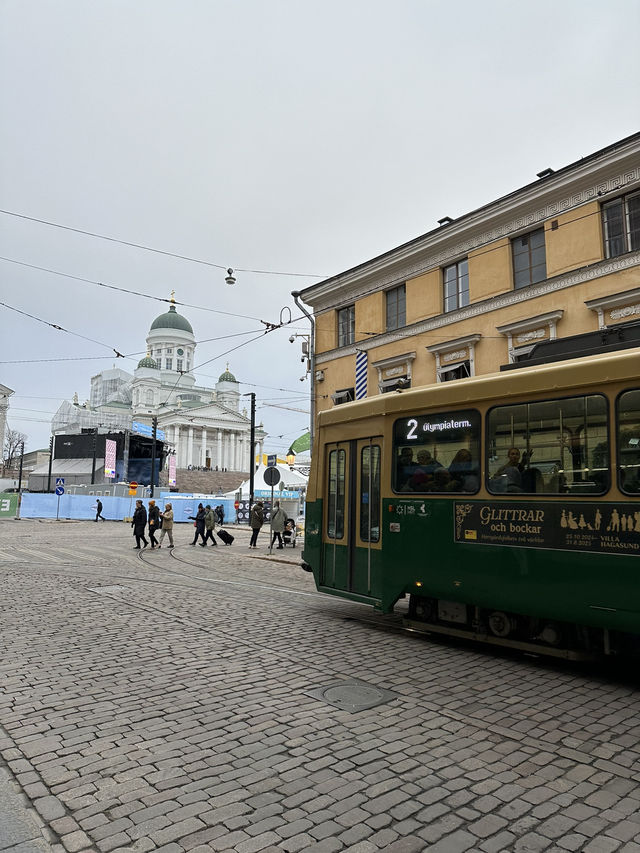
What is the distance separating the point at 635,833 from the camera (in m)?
3.27

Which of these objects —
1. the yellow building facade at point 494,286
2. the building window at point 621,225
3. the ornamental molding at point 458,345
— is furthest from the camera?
the ornamental molding at point 458,345

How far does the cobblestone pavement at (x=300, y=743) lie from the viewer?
329cm

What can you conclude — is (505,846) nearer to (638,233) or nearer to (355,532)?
(355,532)

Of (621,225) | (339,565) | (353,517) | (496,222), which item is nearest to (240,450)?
(496,222)

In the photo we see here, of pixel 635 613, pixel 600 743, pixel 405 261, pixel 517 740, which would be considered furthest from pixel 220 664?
pixel 405 261

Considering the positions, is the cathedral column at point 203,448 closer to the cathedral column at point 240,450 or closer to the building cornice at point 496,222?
the cathedral column at point 240,450

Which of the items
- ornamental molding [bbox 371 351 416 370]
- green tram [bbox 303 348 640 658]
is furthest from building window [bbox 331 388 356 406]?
green tram [bbox 303 348 640 658]

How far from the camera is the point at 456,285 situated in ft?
67.3

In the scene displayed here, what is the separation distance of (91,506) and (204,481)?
3236 cm

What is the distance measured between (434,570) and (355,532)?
1.72 metres

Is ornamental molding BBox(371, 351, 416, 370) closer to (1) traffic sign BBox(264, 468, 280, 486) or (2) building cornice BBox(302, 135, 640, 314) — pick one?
(2) building cornice BBox(302, 135, 640, 314)

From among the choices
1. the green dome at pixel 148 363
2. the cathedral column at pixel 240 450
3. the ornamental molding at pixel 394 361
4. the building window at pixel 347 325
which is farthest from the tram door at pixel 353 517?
the green dome at pixel 148 363

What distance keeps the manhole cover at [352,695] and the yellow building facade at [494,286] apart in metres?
12.2

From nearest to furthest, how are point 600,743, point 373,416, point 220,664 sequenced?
point 600,743 → point 220,664 → point 373,416
